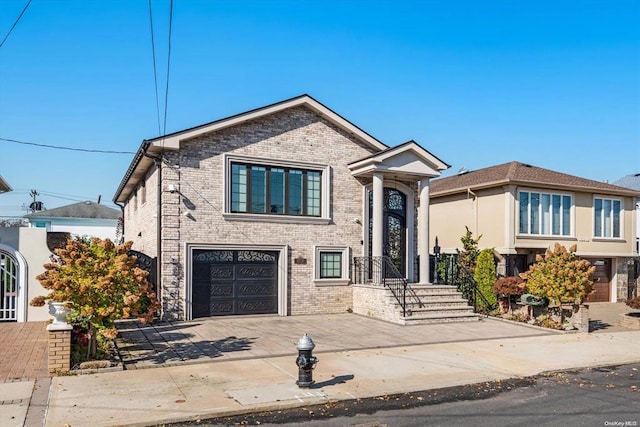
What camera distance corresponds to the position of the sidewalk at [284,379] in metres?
7.04

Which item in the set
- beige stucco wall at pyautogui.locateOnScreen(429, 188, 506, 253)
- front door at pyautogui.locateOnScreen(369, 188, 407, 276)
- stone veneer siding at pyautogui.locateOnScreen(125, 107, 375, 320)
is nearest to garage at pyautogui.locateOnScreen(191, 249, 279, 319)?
stone veneer siding at pyautogui.locateOnScreen(125, 107, 375, 320)

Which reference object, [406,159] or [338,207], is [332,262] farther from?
[406,159]

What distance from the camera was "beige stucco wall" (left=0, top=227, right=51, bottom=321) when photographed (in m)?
15.0

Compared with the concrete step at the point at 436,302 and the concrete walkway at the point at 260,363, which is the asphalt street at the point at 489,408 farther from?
the concrete step at the point at 436,302

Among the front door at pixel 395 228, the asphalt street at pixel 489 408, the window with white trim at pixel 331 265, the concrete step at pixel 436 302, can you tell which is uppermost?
the front door at pixel 395 228

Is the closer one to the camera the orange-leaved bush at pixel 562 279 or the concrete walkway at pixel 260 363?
the concrete walkway at pixel 260 363

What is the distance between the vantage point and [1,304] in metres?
15.0

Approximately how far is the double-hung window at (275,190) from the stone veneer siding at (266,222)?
16.0 inches

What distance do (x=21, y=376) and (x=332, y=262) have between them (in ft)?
34.9

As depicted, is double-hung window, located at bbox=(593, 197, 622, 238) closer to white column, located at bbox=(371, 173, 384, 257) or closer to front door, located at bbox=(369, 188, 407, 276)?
front door, located at bbox=(369, 188, 407, 276)

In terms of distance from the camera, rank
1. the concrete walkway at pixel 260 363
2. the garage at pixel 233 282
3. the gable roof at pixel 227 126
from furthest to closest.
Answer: the garage at pixel 233 282
the gable roof at pixel 227 126
the concrete walkway at pixel 260 363

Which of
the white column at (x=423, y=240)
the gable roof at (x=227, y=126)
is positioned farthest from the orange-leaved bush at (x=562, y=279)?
the gable roof at (x=227, y=126)

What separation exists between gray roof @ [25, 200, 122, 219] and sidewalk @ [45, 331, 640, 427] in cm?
3744

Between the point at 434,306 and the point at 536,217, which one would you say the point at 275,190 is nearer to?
the point at 434,306
